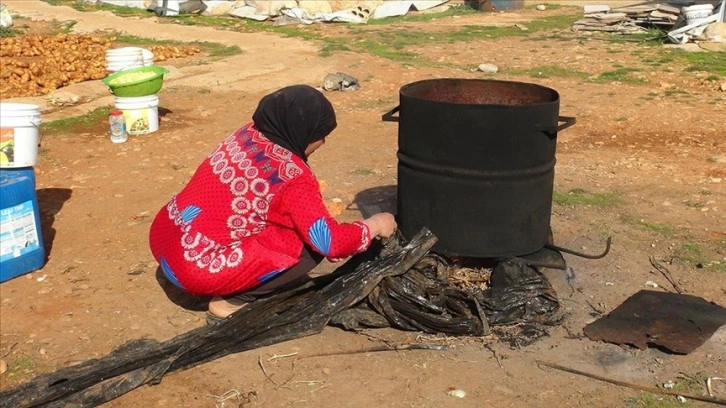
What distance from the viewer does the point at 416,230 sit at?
13.2 feet

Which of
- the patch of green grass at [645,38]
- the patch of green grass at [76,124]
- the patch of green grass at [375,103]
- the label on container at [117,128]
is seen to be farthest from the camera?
the patch of green grass at [645,38]

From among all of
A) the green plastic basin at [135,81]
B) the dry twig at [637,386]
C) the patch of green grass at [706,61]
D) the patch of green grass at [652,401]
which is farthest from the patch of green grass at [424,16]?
the patch of green grass at [652,401]

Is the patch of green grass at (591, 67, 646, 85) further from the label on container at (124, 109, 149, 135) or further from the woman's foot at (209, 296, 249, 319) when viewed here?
the woman's foot at (209, 296, 249, 319)

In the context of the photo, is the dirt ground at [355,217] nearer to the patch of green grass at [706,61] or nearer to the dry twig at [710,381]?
the dry twig at [710,381]

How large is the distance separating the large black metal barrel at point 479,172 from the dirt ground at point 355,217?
39cm

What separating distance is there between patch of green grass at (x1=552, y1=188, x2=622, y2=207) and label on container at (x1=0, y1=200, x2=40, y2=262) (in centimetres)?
335

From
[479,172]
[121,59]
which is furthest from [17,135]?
[121,59]

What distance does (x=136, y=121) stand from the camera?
24.2ft

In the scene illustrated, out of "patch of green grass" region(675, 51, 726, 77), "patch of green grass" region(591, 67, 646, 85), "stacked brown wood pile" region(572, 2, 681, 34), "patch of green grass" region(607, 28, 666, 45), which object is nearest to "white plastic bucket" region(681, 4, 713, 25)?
"patch of green grass" region(607, 28, 666, 45)

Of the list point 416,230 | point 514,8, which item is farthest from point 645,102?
point 514,8

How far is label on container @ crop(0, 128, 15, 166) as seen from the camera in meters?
4.33

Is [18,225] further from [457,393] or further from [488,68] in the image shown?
[488,68]

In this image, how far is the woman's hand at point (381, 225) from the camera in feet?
12.0

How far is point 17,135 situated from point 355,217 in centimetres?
212
